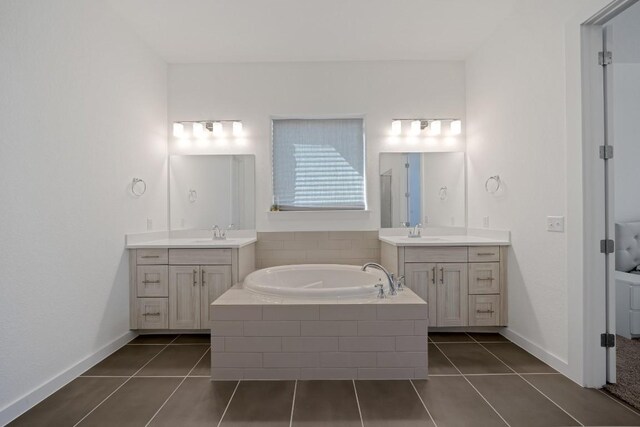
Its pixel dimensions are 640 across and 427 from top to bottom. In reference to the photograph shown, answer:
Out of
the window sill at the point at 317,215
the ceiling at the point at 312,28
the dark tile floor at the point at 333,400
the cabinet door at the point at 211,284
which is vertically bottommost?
the dark tile floor at the point at 333,400

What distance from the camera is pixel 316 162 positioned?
11.7 ft

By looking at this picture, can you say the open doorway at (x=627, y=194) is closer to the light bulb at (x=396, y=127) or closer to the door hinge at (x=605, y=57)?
the door hinge at (x=605, y=57)

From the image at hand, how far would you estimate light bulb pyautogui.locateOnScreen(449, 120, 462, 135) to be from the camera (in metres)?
3.48

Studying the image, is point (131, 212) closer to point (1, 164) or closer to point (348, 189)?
point (1, 164)

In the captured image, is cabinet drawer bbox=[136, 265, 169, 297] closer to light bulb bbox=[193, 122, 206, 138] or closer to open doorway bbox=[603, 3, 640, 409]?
light bulb bbox=[193, 122, 206, 138]

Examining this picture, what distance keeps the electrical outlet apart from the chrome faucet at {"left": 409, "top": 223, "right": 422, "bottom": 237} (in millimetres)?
1305

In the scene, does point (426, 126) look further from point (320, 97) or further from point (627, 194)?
point (627, 194)

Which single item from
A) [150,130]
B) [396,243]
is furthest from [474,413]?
[150,130]

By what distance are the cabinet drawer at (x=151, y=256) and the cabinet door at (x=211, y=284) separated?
348mm

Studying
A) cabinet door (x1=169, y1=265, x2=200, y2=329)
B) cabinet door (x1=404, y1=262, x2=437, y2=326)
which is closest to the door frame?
cabinet door (x1=404, y1=262, x2=437, y2=326)

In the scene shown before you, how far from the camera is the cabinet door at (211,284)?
2.81m

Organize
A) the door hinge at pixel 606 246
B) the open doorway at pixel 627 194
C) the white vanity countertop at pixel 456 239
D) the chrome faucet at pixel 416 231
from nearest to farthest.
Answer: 1. the door hinge at pixel 606 246
2. the open doorway at pixel 627 194
3. the white vanity countertop at pixel 456 239
4. the chrome faucet at pixel 416 231

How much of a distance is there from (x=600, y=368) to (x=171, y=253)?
323 centimetres

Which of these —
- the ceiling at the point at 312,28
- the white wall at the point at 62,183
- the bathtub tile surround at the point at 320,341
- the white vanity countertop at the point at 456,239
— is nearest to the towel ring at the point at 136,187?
the white wall at the point at 62,183
